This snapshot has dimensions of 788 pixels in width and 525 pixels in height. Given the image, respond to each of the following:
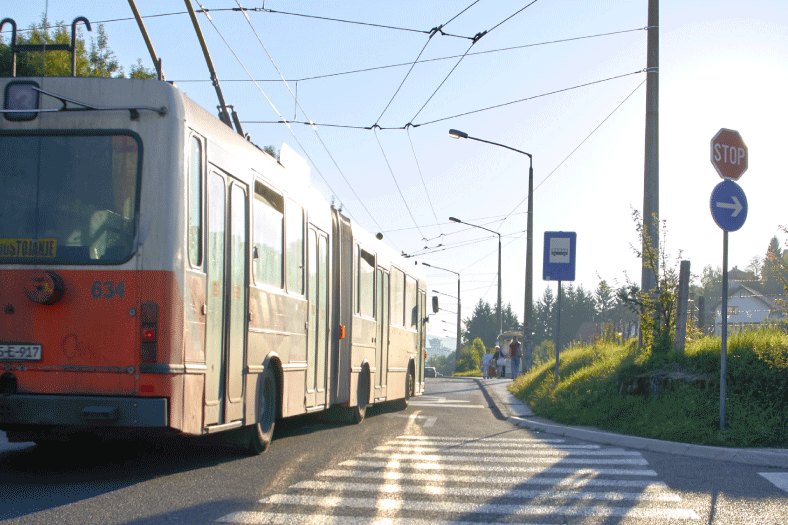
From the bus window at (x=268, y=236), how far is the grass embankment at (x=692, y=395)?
16.9 feet

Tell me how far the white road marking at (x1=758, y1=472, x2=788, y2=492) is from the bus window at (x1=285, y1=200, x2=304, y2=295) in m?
5.40

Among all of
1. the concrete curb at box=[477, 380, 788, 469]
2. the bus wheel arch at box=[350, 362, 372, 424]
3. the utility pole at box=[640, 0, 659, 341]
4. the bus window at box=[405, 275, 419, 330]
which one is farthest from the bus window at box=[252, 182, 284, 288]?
the bus window at box=[405, 275, 419, 330]

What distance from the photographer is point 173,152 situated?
7.09 metres

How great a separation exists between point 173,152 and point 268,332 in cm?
270

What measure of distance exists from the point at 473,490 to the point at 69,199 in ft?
13.4

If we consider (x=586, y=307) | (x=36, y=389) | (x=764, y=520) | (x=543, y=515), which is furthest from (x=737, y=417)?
(x=586, y=307)

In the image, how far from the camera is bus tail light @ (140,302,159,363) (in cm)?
683

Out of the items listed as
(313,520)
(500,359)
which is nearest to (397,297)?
(313,520)

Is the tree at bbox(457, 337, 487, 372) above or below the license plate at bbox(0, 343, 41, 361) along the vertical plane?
below

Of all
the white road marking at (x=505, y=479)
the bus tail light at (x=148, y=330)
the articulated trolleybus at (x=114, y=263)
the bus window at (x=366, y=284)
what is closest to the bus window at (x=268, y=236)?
the articulated trolleybus at (x=114, y=263)

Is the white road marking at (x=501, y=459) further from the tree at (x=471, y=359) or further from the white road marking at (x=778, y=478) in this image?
the tree at (x=471, y=359)

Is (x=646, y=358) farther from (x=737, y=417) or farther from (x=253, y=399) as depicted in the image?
(x=253, y=399)

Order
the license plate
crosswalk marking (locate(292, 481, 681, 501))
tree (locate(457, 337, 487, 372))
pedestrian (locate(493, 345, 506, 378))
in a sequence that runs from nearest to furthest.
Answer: crosswalk marking (locate(292, 481, 681, 501)) → the license plate → pedestrian (locate(493, 345, 506, 378)) → tree (locate(457, 337, 487, 372))

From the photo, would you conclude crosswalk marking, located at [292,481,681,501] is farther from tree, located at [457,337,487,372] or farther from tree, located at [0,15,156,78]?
tree, located at [457,337,487,372]
